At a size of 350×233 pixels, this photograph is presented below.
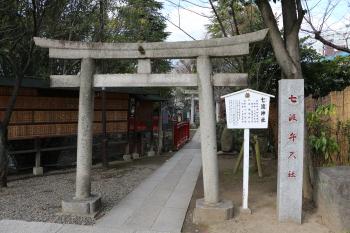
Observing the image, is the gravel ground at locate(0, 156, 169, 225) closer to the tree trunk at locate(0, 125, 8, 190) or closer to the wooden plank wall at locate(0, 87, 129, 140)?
the tree trunk at locate(0, 125, 8, 190)

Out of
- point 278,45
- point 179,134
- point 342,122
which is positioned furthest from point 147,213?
point 179,134

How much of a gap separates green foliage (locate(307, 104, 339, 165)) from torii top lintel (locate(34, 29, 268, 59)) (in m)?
3.05

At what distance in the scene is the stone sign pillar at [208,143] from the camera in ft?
24.2

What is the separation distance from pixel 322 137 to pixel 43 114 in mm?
7415

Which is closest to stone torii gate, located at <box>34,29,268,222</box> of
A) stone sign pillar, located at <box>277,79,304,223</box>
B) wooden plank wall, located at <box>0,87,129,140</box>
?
stone sign pillar, located at <box>277,79,304,223</box>

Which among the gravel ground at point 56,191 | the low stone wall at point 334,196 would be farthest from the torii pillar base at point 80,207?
the low stone wall at point 334,196

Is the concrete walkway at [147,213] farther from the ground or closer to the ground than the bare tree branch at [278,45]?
closer to the ground

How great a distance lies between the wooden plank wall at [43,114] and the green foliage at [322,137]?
6.83m

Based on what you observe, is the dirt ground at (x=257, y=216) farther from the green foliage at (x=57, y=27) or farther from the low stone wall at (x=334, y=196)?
the green foliage at (x=57, y=27)

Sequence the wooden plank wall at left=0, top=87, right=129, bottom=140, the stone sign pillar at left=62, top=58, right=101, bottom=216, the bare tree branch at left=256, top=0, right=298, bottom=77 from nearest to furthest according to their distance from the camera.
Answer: the stone sign pillar at left=62, top=58, right=101, bottom=216 → the bare tree branch at left=256, top=0, right=298, bottom=77 → the wooden plank wall at left=0, top=87, right=129, bottom=140

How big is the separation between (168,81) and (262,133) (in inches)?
325

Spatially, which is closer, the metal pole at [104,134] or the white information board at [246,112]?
the white information board at [246,112]

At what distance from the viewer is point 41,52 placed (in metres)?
13.1

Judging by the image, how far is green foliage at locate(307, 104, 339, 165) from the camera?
29.5ft
